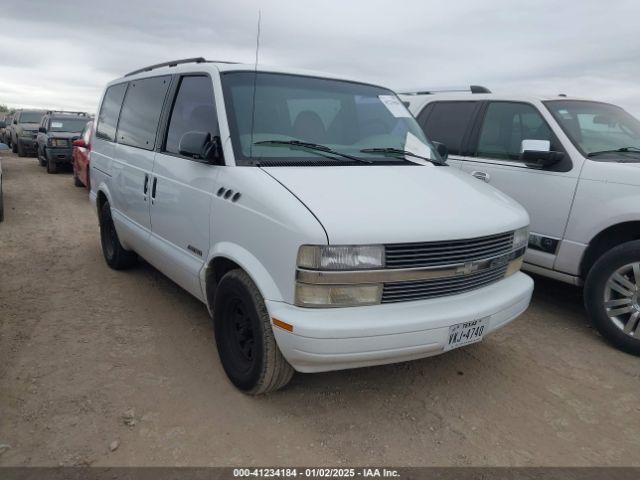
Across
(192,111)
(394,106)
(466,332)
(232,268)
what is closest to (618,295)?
(466,332)

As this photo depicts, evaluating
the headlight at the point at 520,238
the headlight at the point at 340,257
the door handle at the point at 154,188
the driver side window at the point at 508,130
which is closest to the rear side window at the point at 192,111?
the door handle at the point at 154,188

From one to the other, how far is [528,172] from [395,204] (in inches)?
95.8

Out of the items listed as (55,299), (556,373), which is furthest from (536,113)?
(55,299)

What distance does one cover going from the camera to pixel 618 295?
13.5 ft

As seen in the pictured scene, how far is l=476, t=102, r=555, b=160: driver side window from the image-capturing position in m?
4.84

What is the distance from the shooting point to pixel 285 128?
3.44 meters

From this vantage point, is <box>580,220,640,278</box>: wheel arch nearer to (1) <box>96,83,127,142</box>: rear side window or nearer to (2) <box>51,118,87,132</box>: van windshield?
(1) <box>96,83,127,142</box>: rear side window

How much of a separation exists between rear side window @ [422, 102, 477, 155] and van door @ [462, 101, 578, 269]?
0.18 m

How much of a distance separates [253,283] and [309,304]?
46cm

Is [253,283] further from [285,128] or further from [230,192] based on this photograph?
[285,128]

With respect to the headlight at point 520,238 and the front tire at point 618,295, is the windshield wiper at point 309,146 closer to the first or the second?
the headlight at point 520,238

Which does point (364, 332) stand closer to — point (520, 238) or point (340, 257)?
point (340, 257)

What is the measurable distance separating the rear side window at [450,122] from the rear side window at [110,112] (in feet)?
10.7

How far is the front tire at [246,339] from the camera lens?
2.88 metres
